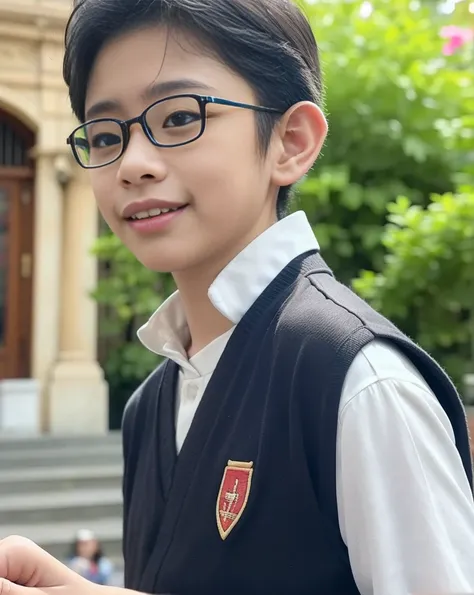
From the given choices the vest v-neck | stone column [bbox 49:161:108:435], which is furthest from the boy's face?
stone column [bbox 49:161:108:435]

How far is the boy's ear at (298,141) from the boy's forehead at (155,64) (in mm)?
123

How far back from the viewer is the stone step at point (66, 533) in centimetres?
535

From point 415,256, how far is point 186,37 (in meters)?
3.63

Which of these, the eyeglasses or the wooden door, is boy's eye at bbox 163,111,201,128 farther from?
the wooden door

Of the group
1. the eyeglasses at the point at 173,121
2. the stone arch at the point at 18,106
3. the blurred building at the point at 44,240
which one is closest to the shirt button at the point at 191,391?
the eyeglasses at the point at 173,121

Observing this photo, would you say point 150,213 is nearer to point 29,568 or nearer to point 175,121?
point 175,121

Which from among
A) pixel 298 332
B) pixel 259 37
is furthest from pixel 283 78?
pixel 298 332

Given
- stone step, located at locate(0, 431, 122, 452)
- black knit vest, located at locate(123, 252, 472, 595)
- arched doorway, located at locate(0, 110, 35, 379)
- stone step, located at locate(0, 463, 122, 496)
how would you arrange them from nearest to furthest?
black knit vest, located at locate(123, 252, 472, 595) → stone step, located at locate(0, 463, 122, 496) → stone step, located at locate(0, 431, 122, 452) → arched doorway, located at locate(0, 110, 35, 379)

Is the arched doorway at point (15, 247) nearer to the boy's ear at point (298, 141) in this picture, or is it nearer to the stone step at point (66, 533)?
the stone step at point (66, 533)

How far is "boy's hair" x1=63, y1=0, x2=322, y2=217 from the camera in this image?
3.15 feet

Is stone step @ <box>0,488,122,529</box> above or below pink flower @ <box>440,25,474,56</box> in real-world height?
below

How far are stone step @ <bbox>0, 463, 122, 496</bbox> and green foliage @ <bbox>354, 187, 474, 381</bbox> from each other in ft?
10.0

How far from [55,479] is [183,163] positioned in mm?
5942

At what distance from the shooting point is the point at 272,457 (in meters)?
0.83
